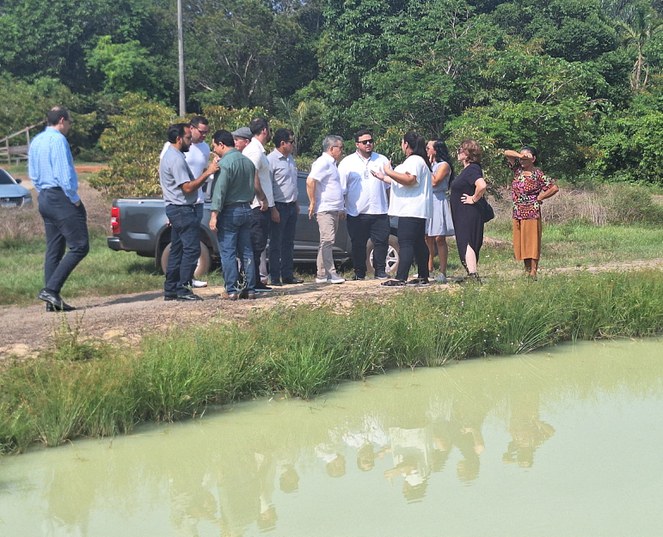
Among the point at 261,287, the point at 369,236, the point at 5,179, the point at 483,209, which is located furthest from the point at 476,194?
A: the point at 5,179

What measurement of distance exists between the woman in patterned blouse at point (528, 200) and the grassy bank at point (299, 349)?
0.91 metres

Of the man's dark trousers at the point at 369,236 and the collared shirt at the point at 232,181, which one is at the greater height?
the collared shirt at the point at 232,181

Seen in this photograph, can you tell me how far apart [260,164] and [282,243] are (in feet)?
3.99

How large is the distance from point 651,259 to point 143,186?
993cm

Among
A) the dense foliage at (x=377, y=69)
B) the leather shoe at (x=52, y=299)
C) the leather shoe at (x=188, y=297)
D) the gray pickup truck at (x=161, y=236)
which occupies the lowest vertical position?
the leather shoe at (x=188, y=297)

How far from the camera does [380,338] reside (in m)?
7.88

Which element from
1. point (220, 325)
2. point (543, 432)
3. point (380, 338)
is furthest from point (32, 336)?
point (543, 432)

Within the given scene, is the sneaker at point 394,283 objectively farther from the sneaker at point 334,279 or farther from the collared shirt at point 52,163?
the collared shirt at point 52,163

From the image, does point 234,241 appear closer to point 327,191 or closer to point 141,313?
point 141,313

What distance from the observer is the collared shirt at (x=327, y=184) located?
35.0 feet

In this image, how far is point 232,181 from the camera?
30.3 feet

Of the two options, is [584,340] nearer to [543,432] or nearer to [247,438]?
[543,432]

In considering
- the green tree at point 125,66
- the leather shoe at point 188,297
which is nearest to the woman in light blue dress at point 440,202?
the leather shoe at point 188,297

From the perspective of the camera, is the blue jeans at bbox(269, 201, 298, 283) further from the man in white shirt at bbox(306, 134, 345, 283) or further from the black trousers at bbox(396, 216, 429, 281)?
the black trousers at bbox(396, 216, 429, 281)
